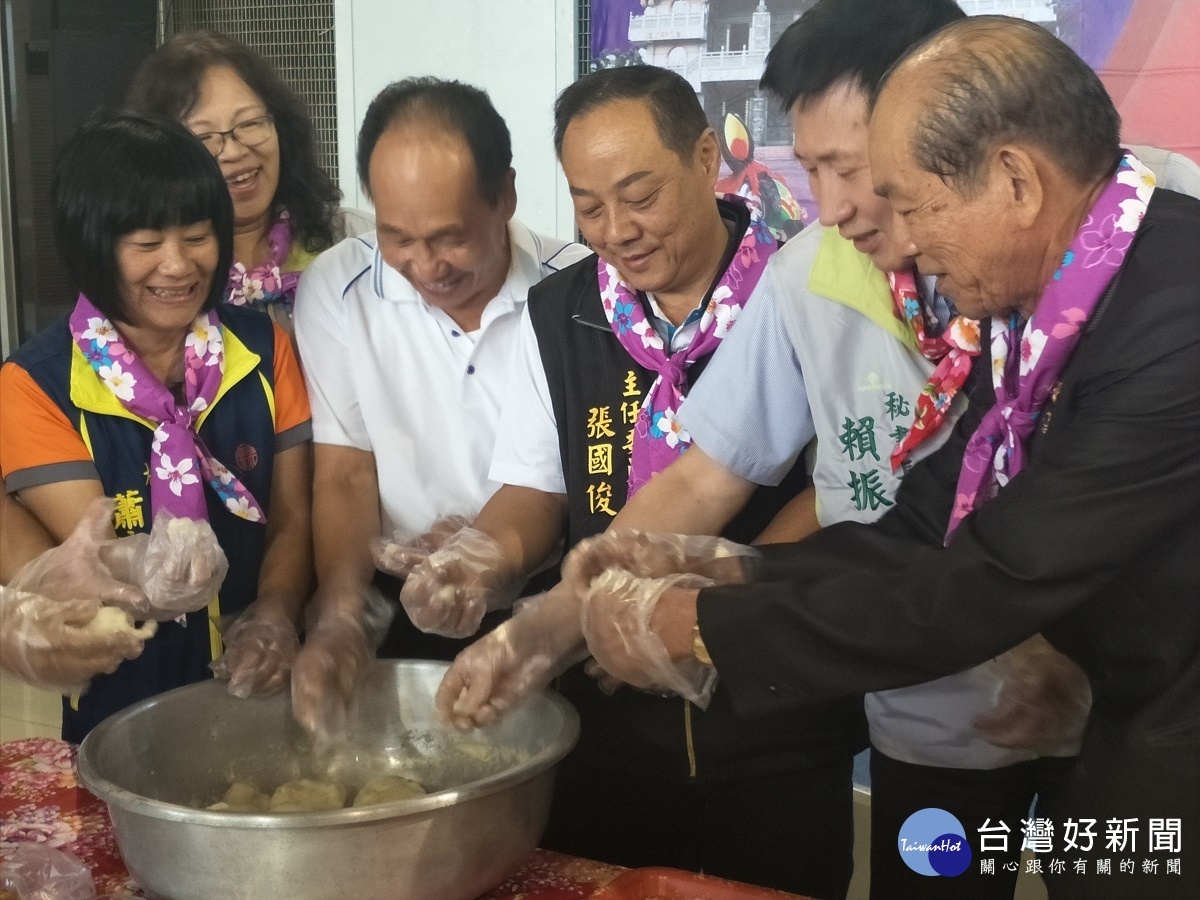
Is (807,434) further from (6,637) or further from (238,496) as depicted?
(6,637)

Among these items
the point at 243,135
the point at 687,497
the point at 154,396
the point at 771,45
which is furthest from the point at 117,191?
the point at 771,45

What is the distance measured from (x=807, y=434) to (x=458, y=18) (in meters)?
2.30

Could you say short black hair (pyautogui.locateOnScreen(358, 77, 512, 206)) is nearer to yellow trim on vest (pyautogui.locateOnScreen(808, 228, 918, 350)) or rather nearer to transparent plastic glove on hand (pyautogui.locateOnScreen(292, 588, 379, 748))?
yellow trim on vest (pyautogui.locateOnScreen(808, 228, 918, 350))

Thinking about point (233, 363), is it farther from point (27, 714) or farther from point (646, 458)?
point (27, 714)

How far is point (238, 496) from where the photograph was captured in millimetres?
1810

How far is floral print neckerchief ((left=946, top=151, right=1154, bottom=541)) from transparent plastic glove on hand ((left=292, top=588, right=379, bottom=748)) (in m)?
0.74

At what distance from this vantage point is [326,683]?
1.49m

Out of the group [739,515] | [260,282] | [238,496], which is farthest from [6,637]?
[739,515]

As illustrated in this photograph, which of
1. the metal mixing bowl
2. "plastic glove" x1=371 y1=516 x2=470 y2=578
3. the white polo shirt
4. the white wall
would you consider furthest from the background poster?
the metal mixing bowl

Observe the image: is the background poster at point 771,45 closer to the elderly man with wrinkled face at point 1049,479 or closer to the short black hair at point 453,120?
the short black hair at point 453,120

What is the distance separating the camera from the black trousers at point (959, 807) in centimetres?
150

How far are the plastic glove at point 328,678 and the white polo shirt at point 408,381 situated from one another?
35 cm

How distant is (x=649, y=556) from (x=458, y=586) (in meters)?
0.32

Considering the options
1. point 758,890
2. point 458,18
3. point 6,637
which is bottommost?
point 758,890
